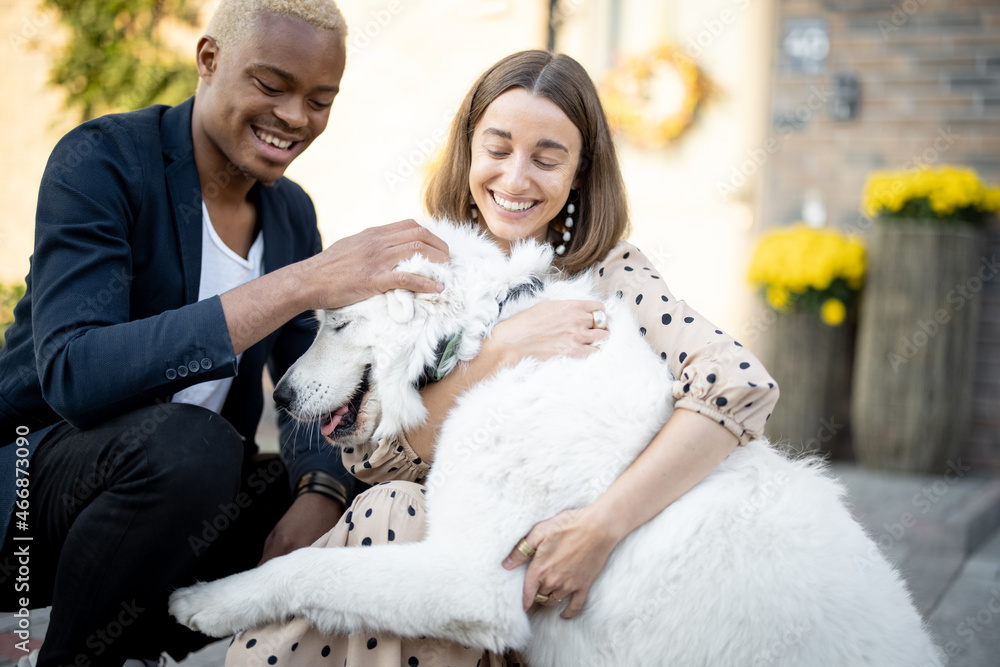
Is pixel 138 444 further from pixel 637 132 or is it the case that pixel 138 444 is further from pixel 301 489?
pixel 637 132

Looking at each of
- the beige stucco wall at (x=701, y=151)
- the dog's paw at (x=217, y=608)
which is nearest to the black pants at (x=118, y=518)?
the dog's paw at (x=217, y=608)

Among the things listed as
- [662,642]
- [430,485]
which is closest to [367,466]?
[430,485]

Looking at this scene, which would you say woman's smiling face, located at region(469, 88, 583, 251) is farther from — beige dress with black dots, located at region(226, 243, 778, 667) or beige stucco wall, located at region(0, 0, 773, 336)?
beige stucco wall, located at region(0, 0, 773, 336)

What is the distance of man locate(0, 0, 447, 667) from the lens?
6.02ft

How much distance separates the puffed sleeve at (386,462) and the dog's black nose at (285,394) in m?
0.22

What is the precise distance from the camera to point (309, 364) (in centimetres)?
207

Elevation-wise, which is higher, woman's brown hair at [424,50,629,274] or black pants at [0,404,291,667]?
woman's brown hair at [424,50,629,274]

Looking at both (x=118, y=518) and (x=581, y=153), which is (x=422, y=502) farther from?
(x=581, y=153)

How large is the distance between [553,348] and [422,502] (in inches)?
20.2

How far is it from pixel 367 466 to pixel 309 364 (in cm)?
33

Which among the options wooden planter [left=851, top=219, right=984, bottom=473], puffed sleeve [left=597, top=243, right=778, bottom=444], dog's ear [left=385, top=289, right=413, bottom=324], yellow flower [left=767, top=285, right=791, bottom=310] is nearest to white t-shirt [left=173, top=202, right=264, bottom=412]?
dog's ear [left=385, top=289, right=413, bottom=324]

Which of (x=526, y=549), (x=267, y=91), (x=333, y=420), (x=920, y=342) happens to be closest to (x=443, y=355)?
(x=333, y=420)

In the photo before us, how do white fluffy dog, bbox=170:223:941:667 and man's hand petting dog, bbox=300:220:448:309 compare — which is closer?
white fluffy dog, bbox=170:223:941:667

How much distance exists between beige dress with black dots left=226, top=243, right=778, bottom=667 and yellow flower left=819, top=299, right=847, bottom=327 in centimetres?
342
